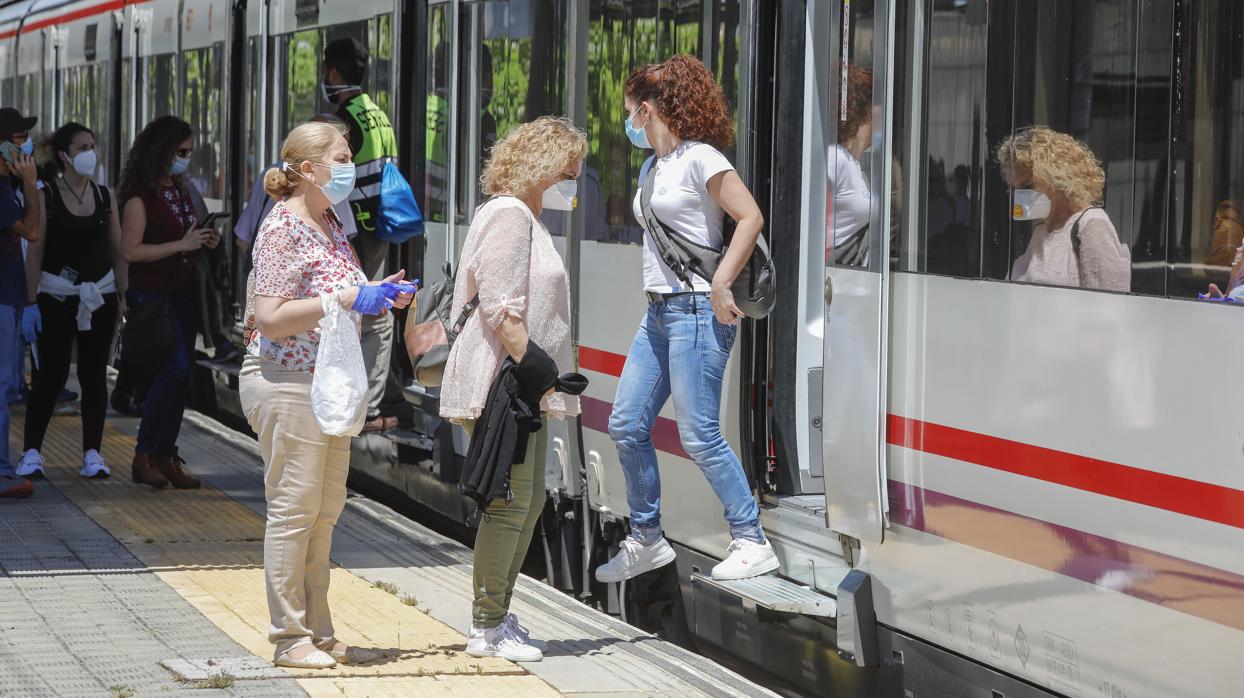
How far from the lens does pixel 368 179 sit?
28.7ft

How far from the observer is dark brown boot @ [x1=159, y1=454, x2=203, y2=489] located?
9.27 m

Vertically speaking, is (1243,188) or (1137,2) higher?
(1137,2)

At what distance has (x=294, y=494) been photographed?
5508 mm

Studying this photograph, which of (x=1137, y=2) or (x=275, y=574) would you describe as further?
(x=275, y=574)

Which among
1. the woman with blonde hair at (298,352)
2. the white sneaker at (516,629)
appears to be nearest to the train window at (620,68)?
the woman with blonde hair at (298,352)

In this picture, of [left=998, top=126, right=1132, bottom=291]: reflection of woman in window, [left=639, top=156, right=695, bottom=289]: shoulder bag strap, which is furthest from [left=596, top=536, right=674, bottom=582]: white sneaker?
[left=998, top=126, right=1132, bottom=291]: reflection of woman in window

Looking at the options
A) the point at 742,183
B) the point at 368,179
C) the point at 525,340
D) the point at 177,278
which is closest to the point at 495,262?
the point at 525,340

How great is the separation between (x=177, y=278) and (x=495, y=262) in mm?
4432

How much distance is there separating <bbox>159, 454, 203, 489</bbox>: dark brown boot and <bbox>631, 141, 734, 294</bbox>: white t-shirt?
3970 millimetres

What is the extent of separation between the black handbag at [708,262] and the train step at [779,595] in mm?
895

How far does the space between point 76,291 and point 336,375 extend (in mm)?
4501

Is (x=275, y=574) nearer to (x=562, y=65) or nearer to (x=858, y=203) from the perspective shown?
(x=858, y=203)

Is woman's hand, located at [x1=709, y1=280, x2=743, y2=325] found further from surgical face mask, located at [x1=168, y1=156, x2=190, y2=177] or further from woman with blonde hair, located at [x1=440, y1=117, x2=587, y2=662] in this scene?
surgical face mask, located at [x1=168, y1=156, x2=190, y2=177]

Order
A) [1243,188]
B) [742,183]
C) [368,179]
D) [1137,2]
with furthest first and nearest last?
[368,179] < [742,183] < [1137,2] < [1243,188]
